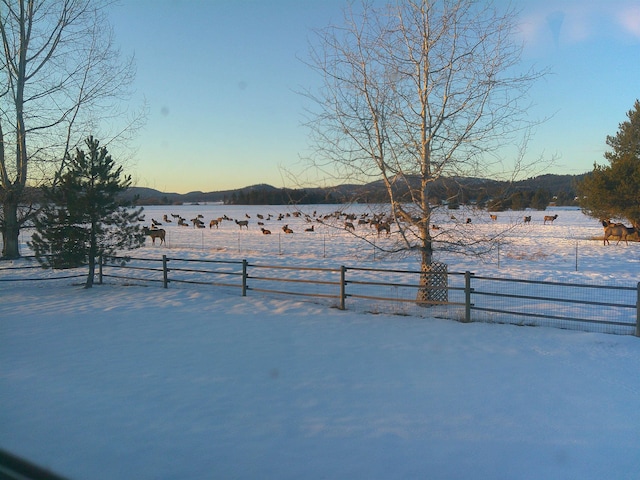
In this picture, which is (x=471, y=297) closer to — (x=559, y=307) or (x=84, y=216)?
(x=559, y=307)

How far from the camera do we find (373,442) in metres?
5.16

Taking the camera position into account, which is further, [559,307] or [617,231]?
[617,231]

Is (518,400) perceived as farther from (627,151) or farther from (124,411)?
(627,151)

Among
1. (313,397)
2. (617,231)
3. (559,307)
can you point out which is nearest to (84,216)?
(313,397)

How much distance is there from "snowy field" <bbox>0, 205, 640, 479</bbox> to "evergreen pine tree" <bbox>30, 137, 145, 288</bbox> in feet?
12.8

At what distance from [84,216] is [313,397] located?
40.8 ft

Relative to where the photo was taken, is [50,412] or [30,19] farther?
[30,19]

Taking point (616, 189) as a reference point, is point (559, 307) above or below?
below

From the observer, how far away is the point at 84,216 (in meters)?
15.6

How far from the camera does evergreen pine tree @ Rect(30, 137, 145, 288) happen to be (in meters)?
15.3

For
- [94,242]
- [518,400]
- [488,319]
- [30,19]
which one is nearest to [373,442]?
[518,400]

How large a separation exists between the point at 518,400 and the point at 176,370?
5.31 metres

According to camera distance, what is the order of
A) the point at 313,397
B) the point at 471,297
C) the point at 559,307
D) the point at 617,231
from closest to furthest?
the point at 313,397
the point at 559,307
the point at 471,297
the point at 617,231

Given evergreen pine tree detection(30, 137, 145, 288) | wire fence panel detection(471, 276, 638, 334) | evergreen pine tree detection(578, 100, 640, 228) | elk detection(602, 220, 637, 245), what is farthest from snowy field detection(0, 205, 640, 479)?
evergreen pine tree detection(578, 100, 640, 228)
